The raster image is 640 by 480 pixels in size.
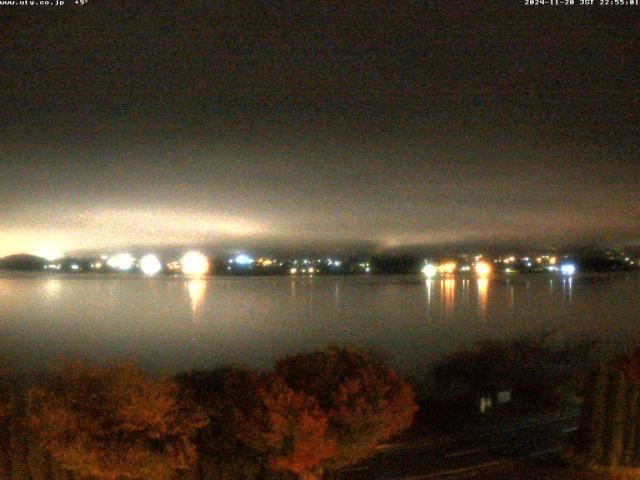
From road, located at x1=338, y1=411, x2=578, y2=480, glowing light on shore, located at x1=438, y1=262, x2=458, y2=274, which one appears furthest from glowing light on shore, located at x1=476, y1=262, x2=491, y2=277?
road, located at x1=338, y1=411, x2=578, y2=480

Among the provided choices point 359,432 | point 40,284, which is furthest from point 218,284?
point 359,432

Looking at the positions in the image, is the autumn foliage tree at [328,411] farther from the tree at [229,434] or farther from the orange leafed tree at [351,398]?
the tree at [229,434]

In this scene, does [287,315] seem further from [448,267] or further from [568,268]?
[568,268]

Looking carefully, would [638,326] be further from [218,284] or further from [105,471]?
[105,471]

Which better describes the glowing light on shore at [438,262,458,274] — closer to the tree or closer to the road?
the road

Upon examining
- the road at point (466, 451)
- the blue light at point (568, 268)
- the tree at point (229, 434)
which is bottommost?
the road at point (466, 451)

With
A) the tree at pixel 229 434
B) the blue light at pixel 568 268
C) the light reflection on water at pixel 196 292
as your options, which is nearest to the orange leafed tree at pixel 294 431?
the tree at pixel 229 434
